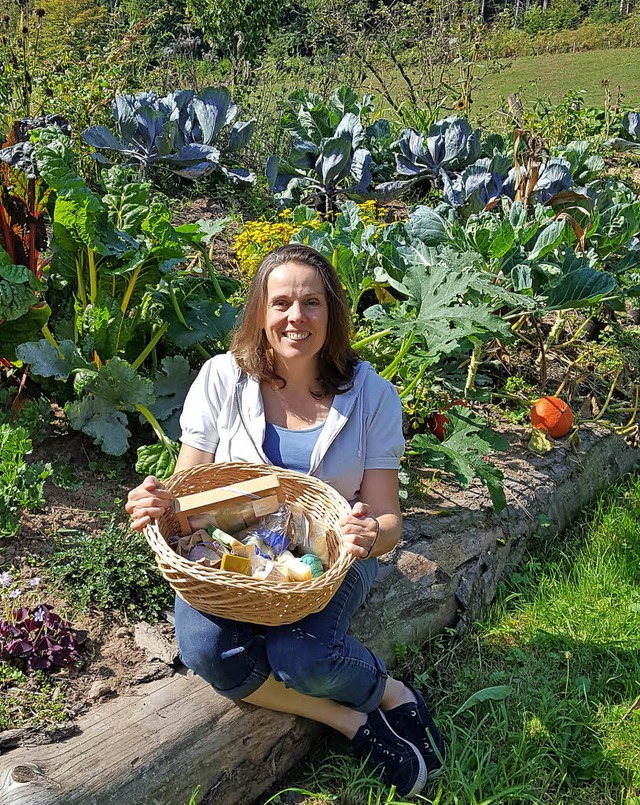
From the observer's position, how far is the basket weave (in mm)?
1710

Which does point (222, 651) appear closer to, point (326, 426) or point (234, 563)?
point (234, 563)

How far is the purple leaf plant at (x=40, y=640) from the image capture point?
6.75ft

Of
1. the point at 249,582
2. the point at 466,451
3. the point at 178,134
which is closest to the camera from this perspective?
the point at 249,582

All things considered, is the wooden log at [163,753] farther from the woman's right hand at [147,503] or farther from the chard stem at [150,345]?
the chard stem at [150,345]

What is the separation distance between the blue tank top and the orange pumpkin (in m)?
1.62

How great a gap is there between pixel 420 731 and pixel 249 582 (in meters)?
0.76

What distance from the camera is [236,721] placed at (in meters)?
2.02

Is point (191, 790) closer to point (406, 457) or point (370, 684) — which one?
point (370, 684)

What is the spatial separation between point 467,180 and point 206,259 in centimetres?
215

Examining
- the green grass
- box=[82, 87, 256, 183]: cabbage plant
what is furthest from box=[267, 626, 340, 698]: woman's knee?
box=[82, 87, 256, 183]: cabbage plant

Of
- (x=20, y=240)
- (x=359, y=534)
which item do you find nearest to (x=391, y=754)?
(x=359, y=534)

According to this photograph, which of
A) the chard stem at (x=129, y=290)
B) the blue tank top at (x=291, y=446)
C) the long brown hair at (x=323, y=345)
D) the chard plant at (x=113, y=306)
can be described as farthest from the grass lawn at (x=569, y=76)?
the blue tank top at (x=291, y=446)

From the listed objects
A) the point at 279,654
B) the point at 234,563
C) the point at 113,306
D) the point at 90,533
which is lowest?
the point at 90,533

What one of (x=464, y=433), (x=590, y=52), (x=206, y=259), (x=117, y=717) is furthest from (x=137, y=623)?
(x=590, y=52)
